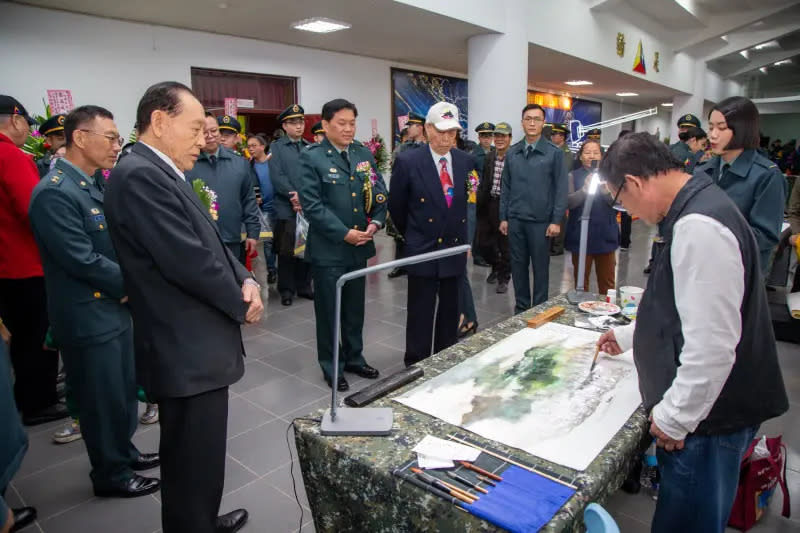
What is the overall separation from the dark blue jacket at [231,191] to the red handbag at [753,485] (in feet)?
10.5

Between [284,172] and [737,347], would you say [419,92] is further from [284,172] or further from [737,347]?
[737,347]

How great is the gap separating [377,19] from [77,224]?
5267 millimetres

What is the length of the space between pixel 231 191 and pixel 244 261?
692mm

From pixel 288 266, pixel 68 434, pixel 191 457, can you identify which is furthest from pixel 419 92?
pixel 191 457

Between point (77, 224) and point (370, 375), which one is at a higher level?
point (77, 224)

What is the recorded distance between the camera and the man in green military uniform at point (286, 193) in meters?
5.03

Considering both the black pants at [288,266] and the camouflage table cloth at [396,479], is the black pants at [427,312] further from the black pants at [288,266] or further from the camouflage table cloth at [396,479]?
the black pants at [288,266]

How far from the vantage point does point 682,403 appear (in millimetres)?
1210

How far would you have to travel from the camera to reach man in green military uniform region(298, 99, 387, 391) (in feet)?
10.0

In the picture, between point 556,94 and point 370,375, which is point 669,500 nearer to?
point 370,375

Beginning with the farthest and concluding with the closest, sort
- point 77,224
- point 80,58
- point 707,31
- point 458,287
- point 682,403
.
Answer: point 707,31, point 80,58, point 458,287, point 77,224, point 682,403

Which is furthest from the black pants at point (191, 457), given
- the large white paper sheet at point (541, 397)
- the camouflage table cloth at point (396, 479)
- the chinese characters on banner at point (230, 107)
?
the chinese characters on banner at point (230, 107)

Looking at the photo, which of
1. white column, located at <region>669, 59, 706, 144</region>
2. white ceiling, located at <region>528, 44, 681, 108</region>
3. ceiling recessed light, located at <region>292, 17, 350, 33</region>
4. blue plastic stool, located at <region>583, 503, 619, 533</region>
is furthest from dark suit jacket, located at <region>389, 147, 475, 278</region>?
white column, located at <region>669, 59, 706, 144</region>

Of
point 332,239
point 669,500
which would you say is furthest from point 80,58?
point 669,500
